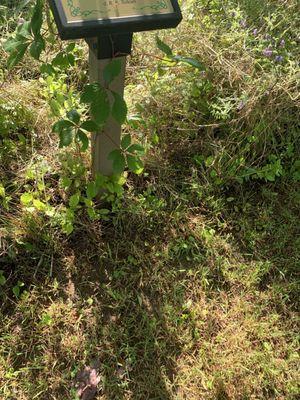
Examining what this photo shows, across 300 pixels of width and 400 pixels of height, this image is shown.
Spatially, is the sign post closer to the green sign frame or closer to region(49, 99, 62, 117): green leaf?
the green sign frame

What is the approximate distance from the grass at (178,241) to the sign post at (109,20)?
591 millimetres

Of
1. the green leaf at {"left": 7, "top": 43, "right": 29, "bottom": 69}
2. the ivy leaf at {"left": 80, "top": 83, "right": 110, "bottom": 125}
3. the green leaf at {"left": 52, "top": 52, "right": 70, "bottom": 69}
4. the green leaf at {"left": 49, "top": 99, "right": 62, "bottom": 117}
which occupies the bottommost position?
the green leaf at {"left": 49, "top": 99, "right": 62, "bottom": 117}

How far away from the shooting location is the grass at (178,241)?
184cm

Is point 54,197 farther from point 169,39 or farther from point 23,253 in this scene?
point 169,39

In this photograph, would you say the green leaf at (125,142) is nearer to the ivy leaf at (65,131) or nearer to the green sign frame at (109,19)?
the ivy leaf at (65,131)

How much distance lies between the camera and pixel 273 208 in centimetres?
237

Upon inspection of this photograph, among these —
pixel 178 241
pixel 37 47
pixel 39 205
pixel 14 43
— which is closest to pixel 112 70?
pixel 37 47

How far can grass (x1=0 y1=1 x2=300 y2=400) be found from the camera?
184 cm

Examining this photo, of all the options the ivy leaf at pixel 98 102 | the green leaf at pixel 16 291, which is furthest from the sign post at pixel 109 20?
the green leaf at pixel 16 291

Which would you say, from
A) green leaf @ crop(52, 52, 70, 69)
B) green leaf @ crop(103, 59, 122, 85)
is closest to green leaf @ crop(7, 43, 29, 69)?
green leaf @ crop(52, 52, 70, 69)

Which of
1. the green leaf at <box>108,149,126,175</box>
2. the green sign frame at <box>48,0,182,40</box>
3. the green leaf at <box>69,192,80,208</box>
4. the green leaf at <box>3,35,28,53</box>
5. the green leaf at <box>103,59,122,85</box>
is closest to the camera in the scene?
the green sign frame at <box>48,0,182,40</box>

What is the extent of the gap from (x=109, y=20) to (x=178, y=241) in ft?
4.02

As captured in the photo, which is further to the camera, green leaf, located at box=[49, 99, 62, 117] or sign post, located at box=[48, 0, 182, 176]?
green leaf, located at box=[49, 99, 62, 117]

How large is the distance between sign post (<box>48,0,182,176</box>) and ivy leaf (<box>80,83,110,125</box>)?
0.12 m
